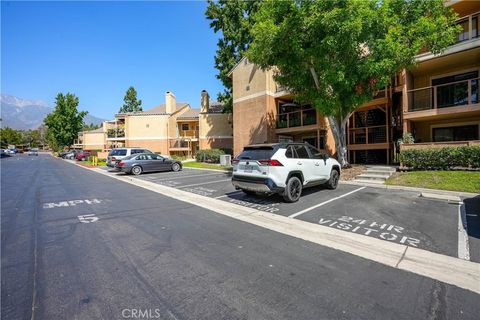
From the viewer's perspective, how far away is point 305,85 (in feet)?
43.9

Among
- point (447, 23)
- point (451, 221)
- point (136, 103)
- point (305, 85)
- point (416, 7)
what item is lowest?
point (451, 221)

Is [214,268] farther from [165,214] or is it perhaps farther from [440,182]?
[440,182]

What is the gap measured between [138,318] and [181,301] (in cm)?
47

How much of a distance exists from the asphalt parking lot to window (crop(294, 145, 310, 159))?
1.47m

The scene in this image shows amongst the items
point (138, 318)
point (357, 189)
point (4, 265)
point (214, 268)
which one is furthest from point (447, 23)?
point (4, 265)

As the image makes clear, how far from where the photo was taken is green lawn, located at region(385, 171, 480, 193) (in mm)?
8762

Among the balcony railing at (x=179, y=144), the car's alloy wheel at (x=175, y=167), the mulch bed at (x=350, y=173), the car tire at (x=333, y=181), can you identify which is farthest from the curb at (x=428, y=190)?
the balcony railing at (x=179, y=144)

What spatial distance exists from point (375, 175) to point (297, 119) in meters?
8.76

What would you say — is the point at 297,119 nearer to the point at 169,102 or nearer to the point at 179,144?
the point at 179,144

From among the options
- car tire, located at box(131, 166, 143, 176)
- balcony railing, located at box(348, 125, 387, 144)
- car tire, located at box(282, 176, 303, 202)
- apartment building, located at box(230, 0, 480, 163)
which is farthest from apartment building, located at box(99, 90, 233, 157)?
car tire, located at box(282, 176, 303, 202)

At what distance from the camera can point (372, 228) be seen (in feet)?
17.3

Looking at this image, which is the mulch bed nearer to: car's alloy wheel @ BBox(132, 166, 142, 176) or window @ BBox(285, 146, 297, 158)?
window @ BBox(285, 146, 297, 158)

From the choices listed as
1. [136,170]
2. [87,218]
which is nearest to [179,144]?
[136,170]

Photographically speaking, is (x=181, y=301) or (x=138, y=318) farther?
(x=181, y=301)
